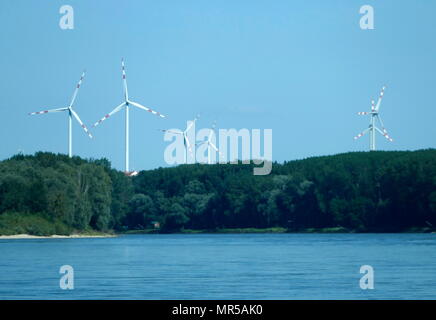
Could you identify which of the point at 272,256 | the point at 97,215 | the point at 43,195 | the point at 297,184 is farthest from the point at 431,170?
the point at 272,256

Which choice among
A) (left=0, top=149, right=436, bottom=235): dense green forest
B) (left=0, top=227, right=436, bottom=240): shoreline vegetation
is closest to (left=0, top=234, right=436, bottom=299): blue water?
Answer: (left=0, top=149, right=436, bottom=235): dense green forest

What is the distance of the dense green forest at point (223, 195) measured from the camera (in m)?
117

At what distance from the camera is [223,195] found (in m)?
175

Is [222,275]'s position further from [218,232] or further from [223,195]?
[223,195]

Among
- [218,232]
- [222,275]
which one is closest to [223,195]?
[218,232]

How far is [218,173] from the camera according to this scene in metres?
189

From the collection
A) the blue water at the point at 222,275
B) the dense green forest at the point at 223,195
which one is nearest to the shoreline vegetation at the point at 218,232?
the dense green forest at the point at 223,195

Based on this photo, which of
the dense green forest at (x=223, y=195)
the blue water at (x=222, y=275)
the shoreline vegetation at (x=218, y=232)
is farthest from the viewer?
the shoreline vegetation at (x=218, y=232)

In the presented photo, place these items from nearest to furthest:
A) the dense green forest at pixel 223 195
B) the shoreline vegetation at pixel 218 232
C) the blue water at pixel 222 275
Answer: the blue water at pixel 222 275
the dense green forest at pixel 223 195
the shoreline vegetation at pixel 218 232

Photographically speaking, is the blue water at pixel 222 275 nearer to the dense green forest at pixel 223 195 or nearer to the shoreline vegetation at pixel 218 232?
the dense green forest at pixel 223 195

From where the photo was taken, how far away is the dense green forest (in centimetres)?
11688

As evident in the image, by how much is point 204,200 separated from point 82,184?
5205 centimetres

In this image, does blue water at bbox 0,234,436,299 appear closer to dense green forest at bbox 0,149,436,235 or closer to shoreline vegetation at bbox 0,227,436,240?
dense green forest at bbox 0,149,436,235

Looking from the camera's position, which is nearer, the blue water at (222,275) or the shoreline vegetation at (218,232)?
the blue water at (222,275)
